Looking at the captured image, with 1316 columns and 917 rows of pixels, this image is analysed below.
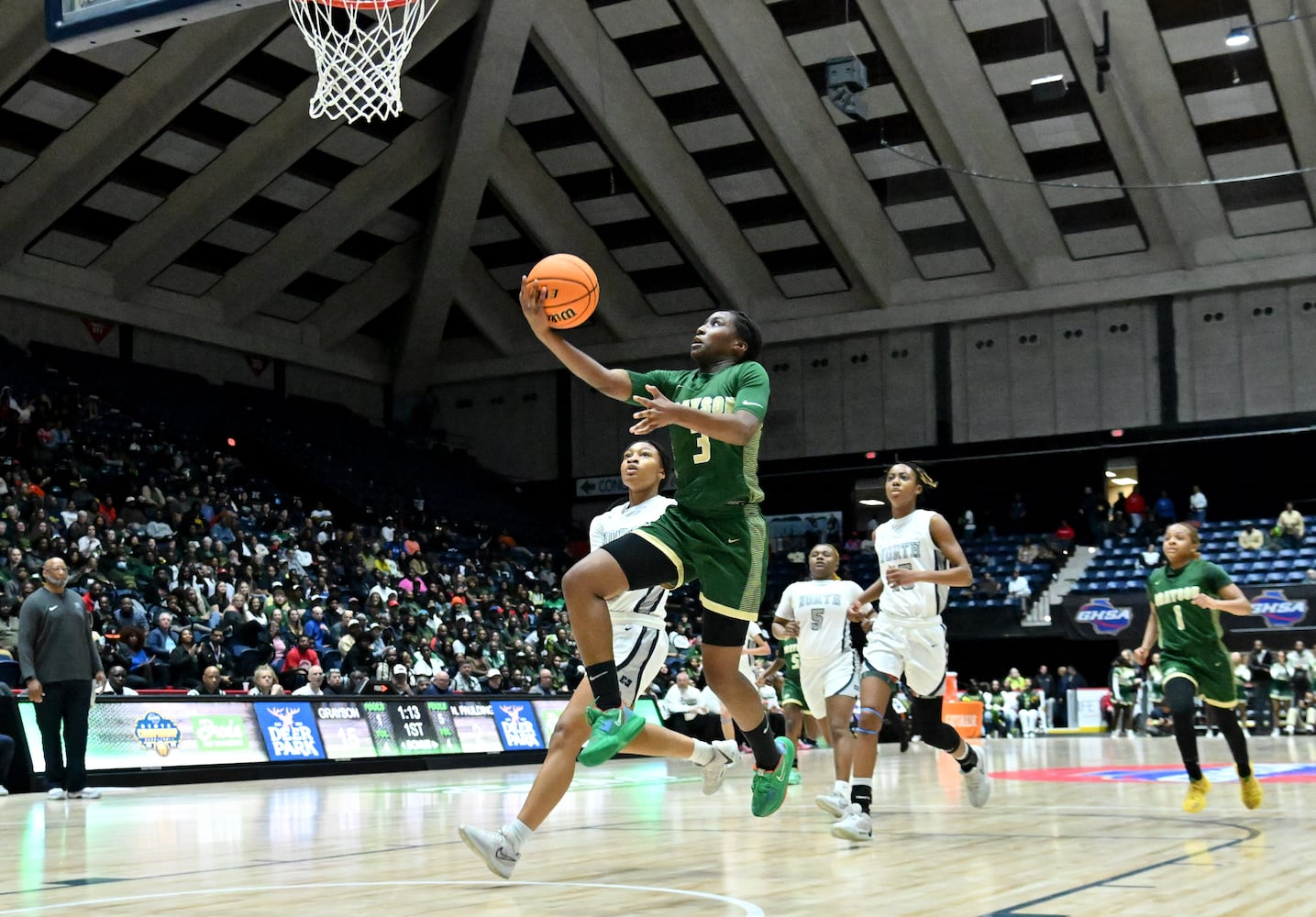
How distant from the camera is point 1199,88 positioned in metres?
28.1

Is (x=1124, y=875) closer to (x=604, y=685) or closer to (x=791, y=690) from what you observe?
Result: (x=604, y=685)

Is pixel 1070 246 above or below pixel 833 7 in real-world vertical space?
below

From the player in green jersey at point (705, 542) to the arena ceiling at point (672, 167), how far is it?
20.9 meters

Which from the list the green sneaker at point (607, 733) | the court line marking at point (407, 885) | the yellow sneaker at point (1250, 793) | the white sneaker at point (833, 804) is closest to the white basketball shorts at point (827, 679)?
the white sneaker at point (833, 804)

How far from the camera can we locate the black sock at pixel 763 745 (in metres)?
5.94

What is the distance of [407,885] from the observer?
5.41 m

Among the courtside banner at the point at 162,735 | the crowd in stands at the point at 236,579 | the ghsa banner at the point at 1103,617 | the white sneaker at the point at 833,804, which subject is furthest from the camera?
the ghsa banner at the point at 1103,617

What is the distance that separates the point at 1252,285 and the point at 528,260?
1689 centimetres

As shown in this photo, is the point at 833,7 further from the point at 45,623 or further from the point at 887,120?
the point at 45,623

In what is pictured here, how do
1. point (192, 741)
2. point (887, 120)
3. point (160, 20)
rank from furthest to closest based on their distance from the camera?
1. point (887, 120)
2. point (192, 741)
3. point (160, 20)

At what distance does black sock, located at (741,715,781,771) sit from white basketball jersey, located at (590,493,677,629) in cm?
185

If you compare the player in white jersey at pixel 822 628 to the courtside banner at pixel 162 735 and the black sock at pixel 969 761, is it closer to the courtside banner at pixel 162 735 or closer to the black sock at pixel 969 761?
the black sock at pixel 969 761

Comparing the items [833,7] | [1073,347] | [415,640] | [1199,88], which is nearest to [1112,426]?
[1073,347]

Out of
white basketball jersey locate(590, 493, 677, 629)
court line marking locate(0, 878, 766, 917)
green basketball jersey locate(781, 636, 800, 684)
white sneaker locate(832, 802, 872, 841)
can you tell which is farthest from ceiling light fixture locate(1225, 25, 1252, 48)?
court line marking locate(0, 878, 766, 917)
